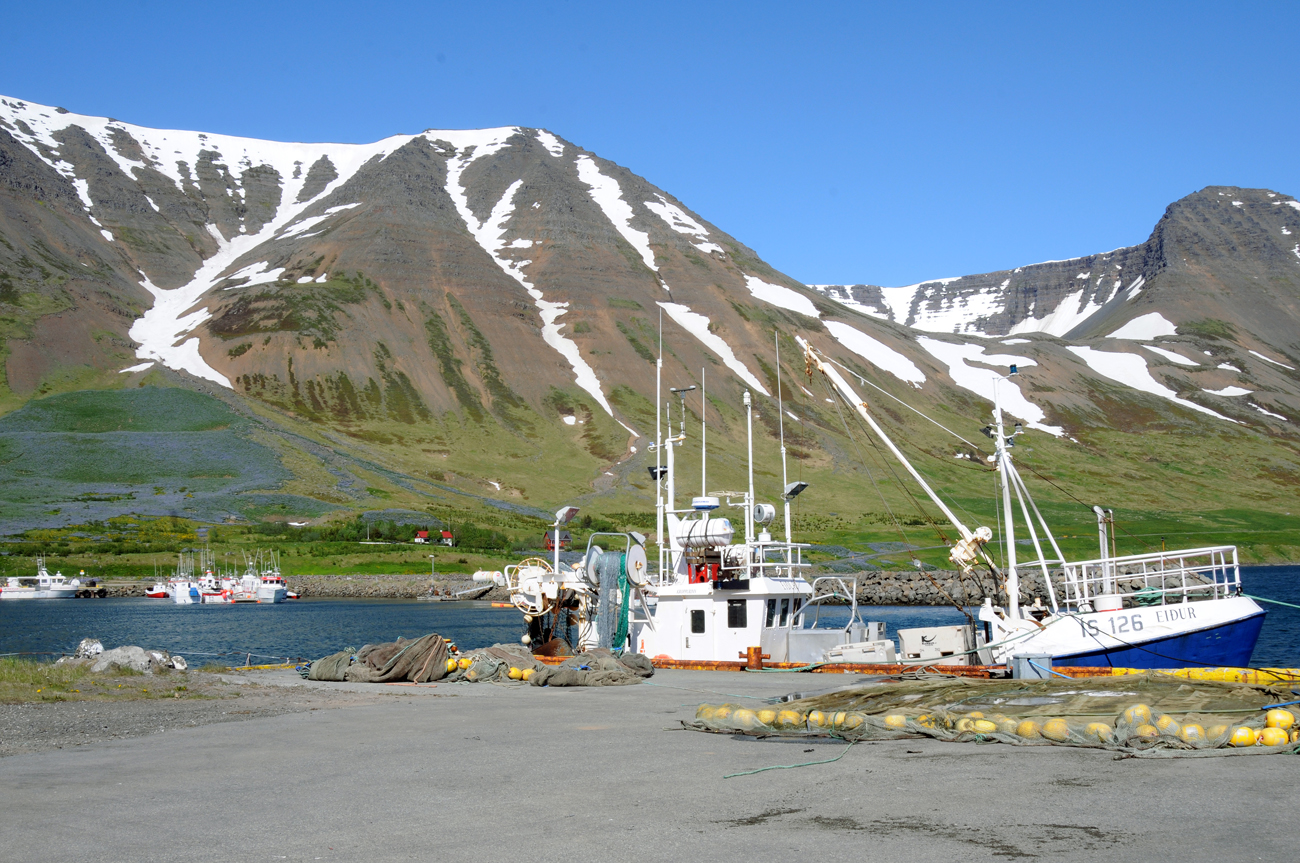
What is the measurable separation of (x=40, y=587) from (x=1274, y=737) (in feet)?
340

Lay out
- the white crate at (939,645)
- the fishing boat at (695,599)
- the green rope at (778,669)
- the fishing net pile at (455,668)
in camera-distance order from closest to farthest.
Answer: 1. the fishing net pile at (455,668)
2. the white crate at (939,645)
3. the green rope at (778,669)
4. the fishing boat at (695,599)

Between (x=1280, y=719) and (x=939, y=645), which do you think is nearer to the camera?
(x=1280, y=719)

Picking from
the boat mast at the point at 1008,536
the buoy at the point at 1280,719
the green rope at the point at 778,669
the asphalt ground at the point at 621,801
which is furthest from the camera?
the green rope at the point at 778,669

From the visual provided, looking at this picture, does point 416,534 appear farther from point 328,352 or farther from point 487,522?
point 328,352

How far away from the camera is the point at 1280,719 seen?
14.9 meters

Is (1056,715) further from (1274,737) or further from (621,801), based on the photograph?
(621,801)

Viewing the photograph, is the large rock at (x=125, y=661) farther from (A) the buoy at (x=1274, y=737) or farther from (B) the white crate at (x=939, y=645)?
(A) the buoy at (x=1274, y=737)

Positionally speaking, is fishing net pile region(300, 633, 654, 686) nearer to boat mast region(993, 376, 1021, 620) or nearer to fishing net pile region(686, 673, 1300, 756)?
fishing net pile region(686, 673, 1300, 756)

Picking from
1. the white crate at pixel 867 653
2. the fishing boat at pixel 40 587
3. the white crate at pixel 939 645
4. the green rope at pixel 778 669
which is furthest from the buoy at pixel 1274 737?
the fishing boat at pixel 40 587

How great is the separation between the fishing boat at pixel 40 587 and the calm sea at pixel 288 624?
2.40 m

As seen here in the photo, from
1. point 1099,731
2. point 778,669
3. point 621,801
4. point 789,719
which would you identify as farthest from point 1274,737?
point 778,669

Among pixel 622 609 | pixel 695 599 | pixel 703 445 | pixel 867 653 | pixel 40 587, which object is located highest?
pixel 703 445

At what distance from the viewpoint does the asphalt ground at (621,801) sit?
1053 centimetres

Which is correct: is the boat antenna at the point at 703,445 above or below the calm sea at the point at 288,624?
above
